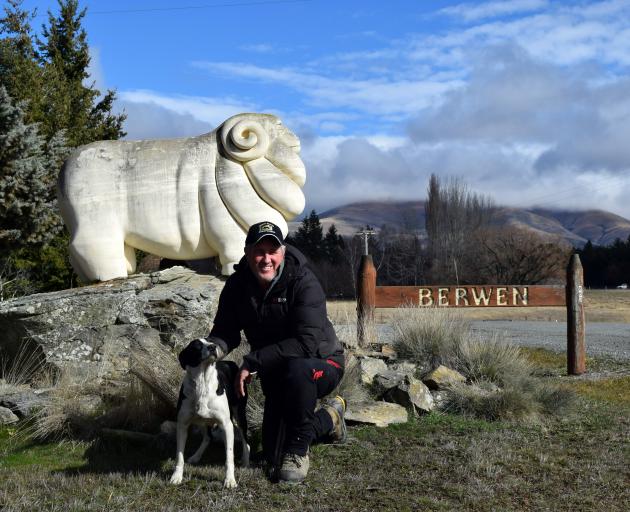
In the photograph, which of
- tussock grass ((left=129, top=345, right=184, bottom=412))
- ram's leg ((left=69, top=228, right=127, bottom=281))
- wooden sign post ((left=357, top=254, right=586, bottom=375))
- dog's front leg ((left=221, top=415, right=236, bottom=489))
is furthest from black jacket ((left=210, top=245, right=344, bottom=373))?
wooden sign post ((left=357, top=254, right=586, bottom=375))

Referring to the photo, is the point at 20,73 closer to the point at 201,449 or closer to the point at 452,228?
the point at 201,449

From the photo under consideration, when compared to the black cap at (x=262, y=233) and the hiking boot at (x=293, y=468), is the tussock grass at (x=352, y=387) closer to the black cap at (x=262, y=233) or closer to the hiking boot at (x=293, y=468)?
the hiking boot at (x=293, y=468)

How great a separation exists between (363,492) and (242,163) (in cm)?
433

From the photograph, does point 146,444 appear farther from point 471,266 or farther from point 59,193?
point 471,266

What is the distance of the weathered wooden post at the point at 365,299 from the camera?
8.43 m

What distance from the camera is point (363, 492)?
13.3 ft

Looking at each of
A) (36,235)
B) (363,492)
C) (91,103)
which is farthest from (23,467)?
(91,103)

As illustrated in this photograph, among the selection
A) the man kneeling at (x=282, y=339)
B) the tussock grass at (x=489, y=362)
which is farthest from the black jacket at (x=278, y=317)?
the tussock grass at (x=489, y=362)

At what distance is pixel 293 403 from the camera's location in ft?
14.1

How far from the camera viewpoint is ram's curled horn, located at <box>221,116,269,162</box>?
754 cm

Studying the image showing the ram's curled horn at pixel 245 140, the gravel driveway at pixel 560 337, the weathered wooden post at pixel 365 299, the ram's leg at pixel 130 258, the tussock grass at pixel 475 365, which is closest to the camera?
the tussock grass at pixel 475 365

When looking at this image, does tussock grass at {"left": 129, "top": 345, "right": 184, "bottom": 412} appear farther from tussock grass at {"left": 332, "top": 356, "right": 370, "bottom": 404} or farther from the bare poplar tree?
the bare poplar tree

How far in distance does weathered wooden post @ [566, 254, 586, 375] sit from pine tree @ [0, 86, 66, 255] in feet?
28.8

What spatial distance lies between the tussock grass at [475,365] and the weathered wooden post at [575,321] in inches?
48.1
